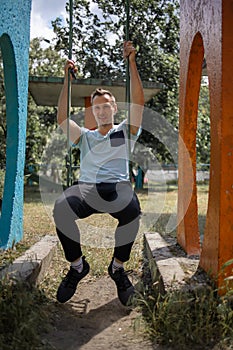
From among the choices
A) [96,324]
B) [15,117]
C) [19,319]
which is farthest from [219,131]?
[15,117]

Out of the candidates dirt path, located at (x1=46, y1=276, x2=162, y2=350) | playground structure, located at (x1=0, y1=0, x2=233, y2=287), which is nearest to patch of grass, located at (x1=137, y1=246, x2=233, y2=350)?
dirt path, located at (x1=46, y1=276, x2=162, y2=350)

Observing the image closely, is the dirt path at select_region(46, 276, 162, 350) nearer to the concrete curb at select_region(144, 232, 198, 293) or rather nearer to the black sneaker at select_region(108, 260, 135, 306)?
the black sneaker at select_region(108, 260, 135, 306)

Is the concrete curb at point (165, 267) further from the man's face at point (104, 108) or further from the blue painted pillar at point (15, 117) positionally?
the blue painted pillar at point (15, 117)

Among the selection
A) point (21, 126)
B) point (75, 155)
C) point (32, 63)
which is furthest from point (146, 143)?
point (21, 126)

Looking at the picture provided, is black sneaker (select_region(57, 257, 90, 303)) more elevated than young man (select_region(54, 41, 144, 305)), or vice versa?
young man (select_region(54, 41, 144, 305))

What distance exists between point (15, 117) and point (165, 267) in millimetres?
2124

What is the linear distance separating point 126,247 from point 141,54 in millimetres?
13454

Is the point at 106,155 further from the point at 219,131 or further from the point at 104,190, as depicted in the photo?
the point at 219,131

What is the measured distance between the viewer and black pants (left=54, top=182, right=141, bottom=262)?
296 centimetres

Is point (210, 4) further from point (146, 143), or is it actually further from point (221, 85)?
point (146, 143)

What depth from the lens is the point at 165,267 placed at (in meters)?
3.23

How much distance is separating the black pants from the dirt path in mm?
376

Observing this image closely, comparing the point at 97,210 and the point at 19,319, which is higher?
the point at 97,210

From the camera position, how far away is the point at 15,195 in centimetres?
420
